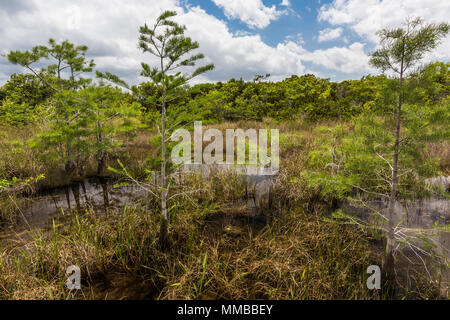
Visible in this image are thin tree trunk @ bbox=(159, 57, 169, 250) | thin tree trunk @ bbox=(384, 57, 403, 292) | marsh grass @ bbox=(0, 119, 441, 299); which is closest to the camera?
thin tree trunk @ bbox=(384, 57, 403, 292)

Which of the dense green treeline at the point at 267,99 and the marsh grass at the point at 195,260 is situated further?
the dense green treeline at the point at 267,99

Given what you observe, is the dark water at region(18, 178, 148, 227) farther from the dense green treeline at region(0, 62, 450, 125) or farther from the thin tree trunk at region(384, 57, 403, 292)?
the thin tree trunk at region(384, 57, 403, 292)

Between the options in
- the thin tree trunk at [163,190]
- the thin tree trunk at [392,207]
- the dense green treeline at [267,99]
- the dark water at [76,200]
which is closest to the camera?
the thin tree trunk at [392,207]

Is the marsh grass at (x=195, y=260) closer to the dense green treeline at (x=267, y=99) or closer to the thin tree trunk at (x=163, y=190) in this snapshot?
the thin tree trunk at (x=163, y=190)

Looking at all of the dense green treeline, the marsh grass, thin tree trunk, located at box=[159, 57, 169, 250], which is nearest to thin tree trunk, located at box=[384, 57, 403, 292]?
the marsh grass

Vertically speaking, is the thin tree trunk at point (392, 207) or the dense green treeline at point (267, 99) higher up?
the dense green treeline at point (267, 99)

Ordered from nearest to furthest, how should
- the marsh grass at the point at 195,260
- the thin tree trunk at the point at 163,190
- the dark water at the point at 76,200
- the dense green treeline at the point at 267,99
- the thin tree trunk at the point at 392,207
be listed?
the thin tree trunk at the point at 392,207 → the marsh grass at the point at 195,260 → the thin tree trunk at the point at 163,190 → the dark water at the point at 76,200 → the dense green treeline at the point at 267,99

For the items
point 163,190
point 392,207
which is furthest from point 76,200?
point 392,207

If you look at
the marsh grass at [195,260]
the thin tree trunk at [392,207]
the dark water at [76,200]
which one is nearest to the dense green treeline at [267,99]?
the dark water at [76,200]

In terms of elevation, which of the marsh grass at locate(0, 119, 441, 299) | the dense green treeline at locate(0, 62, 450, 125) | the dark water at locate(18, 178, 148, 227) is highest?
the dense green treeline at locate(0, 62, 450, 125)

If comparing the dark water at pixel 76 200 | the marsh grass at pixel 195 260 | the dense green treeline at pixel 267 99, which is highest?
the dense green treeline at pixel 267 99

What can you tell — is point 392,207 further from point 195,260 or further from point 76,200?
point 76,200

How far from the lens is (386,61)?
2.61 m
